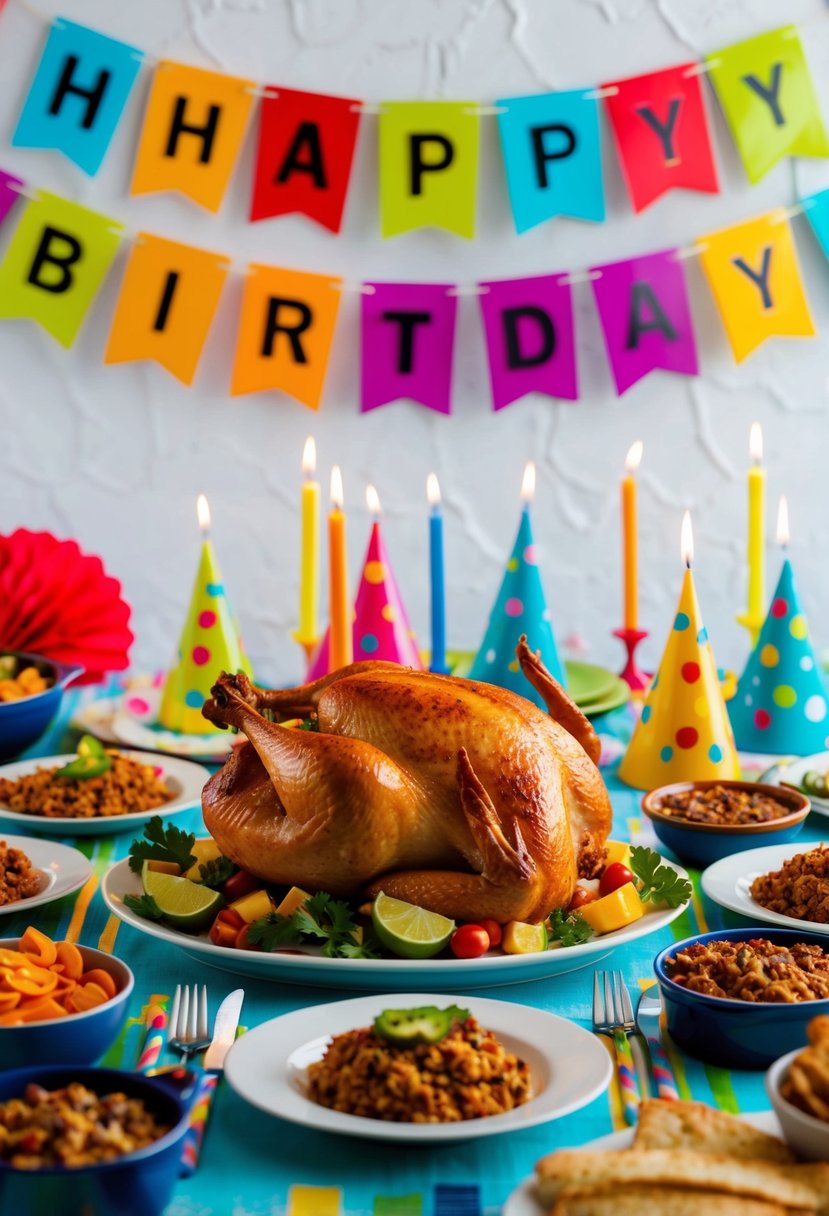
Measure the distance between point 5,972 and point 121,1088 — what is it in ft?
0.68

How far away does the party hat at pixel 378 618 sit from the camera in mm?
1854

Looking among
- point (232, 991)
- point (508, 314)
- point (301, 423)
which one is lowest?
point (232, 991)

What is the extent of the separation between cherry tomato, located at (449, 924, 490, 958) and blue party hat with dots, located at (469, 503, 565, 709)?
75 centimetres

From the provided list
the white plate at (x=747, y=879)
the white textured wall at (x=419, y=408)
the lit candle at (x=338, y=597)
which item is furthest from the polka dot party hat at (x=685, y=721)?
the white textured wall at (x=419, y=408)

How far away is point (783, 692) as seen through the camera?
5.91 ft

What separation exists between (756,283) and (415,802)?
197 centimetres

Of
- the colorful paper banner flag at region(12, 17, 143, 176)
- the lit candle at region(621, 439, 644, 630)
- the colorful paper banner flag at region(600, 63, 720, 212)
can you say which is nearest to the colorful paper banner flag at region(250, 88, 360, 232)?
the colorful paper banner flag at region(12, 17, 143, 176)

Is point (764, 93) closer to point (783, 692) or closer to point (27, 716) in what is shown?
point (783, 692)

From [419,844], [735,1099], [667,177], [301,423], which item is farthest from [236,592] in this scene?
[735,1099]

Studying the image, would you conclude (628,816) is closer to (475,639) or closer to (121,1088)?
(121,1088)

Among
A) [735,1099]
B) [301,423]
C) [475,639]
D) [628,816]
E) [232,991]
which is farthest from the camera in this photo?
[475,639]

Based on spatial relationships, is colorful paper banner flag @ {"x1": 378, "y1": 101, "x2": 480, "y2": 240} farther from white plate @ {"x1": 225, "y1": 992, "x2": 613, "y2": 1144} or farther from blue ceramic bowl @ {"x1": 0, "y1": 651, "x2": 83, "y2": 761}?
white plate @ {"x1": 225, "y1": 992, "x2": 613, "y2": 1144}

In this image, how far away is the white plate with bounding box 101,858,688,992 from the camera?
1.06 meters

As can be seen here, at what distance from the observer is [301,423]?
9.47 feet
